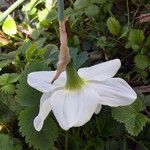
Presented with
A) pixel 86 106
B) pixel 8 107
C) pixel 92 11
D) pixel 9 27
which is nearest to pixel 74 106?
pixel 86 106

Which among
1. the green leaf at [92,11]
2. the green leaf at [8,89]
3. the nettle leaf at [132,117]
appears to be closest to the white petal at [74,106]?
the nettle leaf at [132,117]

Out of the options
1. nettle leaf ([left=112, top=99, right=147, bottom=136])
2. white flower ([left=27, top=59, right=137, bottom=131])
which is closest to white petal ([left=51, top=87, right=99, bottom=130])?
white flower ([left=27, top=59, right=137, bottom=131])

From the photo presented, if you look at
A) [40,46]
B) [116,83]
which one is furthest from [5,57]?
[116,83]

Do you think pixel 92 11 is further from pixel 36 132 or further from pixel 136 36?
pixel 36 132

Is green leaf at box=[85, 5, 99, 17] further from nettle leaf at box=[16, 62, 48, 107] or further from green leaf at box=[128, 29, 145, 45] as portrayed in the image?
nettle leaf at box=[16, 62, 48, 107]

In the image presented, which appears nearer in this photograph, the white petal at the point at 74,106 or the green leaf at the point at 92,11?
the white petal at the point at 74,106

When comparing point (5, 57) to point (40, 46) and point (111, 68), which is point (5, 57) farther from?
point (111, 68)

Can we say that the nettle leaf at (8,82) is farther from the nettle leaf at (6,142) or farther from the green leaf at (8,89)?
the nettle leaf at (6,142)
